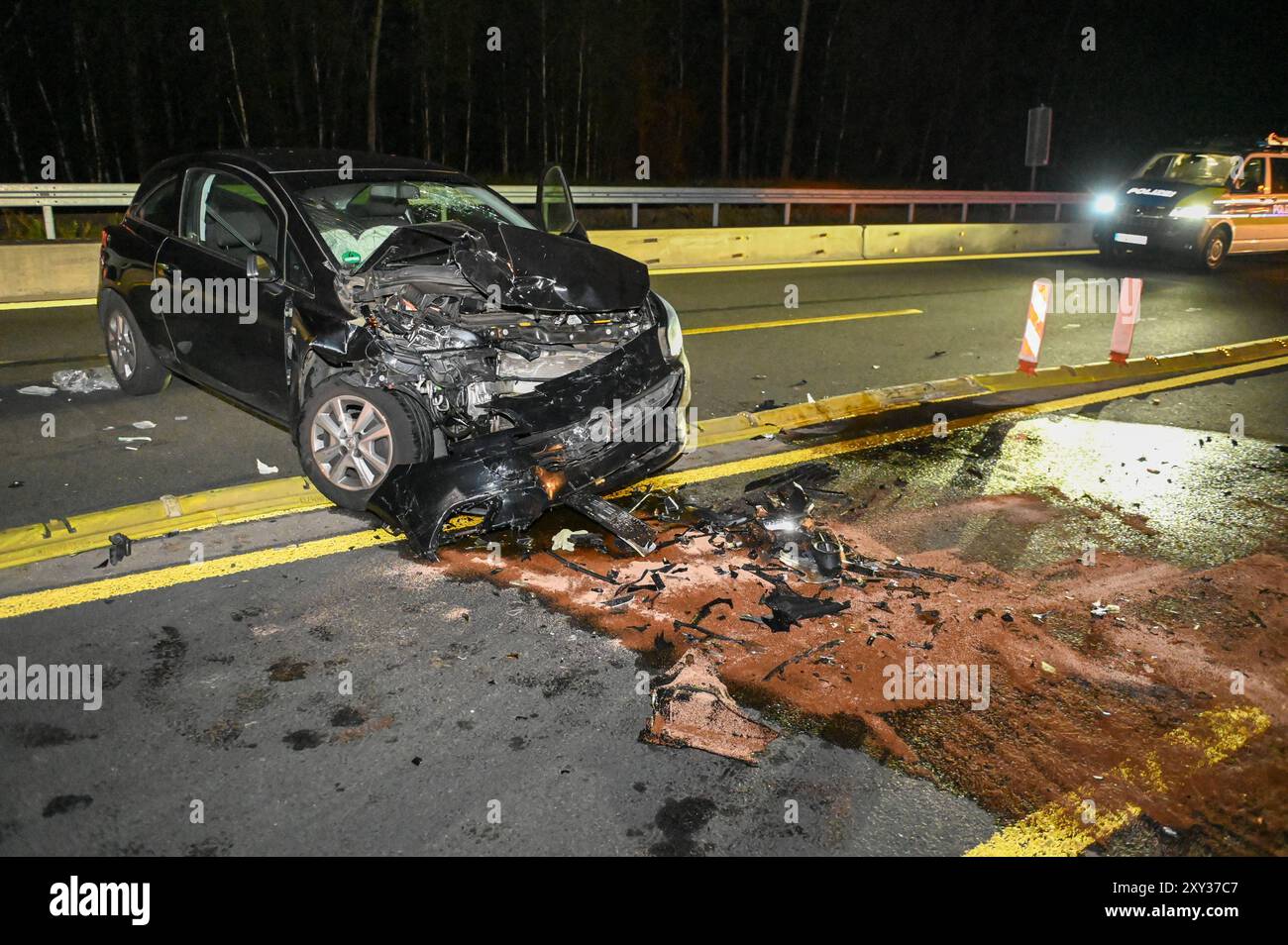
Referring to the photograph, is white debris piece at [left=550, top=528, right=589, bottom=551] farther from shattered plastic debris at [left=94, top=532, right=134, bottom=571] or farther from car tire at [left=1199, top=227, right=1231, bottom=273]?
car tire at [left=1199, top=227, right=1231, bottom=273]

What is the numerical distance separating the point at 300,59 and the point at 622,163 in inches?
430

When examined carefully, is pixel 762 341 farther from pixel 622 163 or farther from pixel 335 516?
pixel 622 163

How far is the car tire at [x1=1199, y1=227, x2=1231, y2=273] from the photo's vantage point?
16.9m

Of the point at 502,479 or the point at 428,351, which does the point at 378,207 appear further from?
the point at 502,479

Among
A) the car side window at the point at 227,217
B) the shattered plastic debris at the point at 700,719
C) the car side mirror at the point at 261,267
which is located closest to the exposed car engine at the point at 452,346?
the car side mirror at the point at 261,267

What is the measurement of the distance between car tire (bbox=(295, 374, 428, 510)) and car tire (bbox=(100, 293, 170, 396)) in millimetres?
2334

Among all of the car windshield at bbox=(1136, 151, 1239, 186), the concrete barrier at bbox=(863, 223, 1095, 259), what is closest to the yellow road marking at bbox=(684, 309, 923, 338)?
the concrete barrier at bbox=(863, 223, 1095, 259)

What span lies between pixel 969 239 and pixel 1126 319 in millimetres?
10976

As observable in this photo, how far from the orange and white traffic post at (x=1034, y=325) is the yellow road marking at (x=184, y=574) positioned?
19.9 ft

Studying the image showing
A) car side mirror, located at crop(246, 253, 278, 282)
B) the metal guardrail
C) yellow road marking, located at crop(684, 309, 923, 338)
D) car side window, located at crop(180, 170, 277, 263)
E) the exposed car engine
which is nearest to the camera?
the exposed car engine

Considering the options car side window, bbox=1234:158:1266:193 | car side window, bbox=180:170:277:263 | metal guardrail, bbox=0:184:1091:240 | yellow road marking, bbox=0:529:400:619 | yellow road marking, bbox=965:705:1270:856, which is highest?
car side window, bbox=1234:158:1266:193

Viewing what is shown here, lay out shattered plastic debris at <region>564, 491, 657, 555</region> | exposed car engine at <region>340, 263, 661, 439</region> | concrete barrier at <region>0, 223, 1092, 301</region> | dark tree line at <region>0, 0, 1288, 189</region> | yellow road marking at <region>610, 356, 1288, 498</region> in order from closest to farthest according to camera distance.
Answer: shattered plastic debris at <region>564, 491, 657, 555</region> < exposed car engine at <region>340, 263, 661, 439</region> < yellow road marking at <region>610, 356, 1288, 498</region> < concrete barrier at <region>0, 223, 1092, 301</region> < dark tree line at <region>0, 0, 1288, 189</region>

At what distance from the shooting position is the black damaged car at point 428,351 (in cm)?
485

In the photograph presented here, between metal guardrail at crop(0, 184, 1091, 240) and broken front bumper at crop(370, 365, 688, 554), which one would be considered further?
metal guardrail at crop(0, 184, 1091, 240)
